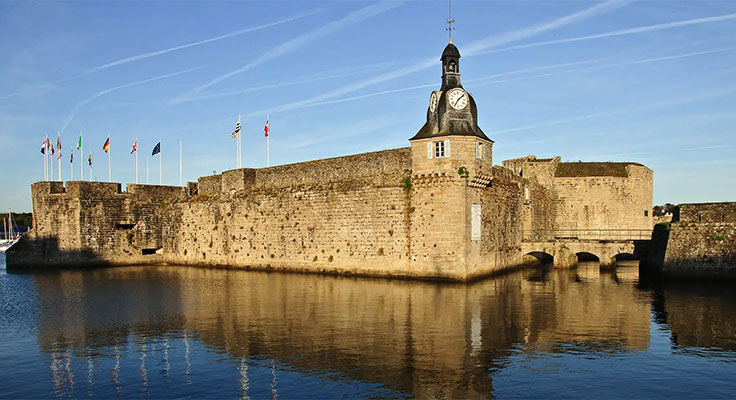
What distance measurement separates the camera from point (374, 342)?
43.5ft

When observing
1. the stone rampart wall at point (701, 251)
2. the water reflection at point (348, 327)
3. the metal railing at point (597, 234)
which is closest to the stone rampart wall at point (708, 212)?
the stone rampart wall at point (701, 251)

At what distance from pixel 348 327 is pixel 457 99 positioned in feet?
45.7

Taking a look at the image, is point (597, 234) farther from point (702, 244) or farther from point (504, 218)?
point (702, 244)

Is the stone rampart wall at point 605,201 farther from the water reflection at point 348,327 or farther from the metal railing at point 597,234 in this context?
the water reflection at point 348,327

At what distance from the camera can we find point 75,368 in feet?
37.9

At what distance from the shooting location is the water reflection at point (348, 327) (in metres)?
11.0

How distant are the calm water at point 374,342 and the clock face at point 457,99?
334 inches

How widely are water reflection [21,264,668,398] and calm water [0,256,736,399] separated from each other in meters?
0.06

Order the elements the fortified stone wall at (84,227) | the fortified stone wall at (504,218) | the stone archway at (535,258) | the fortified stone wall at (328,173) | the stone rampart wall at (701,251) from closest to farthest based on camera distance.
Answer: the stone rampart wall at (701,251) → the fortified stone wall at (504,218) → the fortified stone wall at (328,173) → the stone archway at (535,258) → the fortified stone wall at (84,227)

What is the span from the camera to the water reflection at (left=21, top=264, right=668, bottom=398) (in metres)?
11.0

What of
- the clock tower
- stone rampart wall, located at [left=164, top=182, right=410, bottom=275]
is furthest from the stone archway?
stone rampart wall, located at [left=164, top=182, right=410, bottom=275]

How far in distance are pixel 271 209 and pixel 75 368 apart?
20.6m

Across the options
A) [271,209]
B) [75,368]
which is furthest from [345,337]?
[271,209]

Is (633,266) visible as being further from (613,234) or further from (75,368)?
(75,368)
